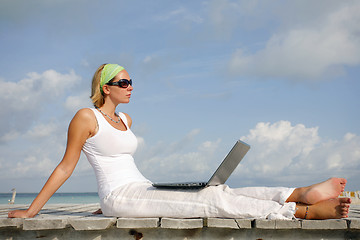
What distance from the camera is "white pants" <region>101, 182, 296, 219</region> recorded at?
374 cm

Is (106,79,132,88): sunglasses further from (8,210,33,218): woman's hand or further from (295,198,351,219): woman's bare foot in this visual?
(295,198,351,219): woman's bare foot

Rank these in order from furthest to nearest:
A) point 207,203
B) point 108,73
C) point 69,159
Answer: point 108,73, point 69,159, point 207,203

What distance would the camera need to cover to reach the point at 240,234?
3820mm

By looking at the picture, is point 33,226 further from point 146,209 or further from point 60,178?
point 146,209

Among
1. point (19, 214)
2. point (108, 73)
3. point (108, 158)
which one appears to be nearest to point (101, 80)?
point (108, 73)

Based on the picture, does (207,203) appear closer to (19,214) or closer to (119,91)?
(119,91)

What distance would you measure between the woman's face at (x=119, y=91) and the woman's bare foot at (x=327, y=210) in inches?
101

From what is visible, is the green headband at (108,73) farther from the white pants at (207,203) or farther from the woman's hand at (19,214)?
the woman's hand at (19,214)

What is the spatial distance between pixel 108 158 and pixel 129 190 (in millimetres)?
523

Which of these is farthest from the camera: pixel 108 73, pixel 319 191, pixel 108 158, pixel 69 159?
pixel 108 73

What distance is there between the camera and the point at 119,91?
478 centimetres

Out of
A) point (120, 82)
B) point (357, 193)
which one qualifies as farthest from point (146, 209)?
point (357, 193)

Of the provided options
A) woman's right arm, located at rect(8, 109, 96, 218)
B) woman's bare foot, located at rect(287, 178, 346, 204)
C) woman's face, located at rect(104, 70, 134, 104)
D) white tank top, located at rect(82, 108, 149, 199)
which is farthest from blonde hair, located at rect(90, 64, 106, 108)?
woman's bare foot, located at rect(287, 178, 346, 204)

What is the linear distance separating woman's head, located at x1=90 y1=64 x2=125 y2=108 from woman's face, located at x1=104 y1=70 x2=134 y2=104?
0.06 m
